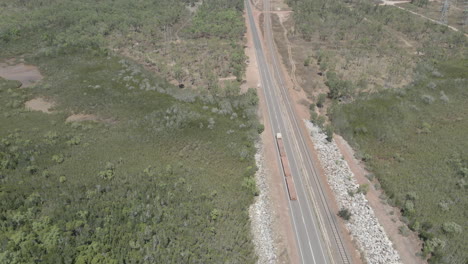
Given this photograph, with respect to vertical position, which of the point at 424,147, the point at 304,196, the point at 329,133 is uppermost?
the point at 329,133

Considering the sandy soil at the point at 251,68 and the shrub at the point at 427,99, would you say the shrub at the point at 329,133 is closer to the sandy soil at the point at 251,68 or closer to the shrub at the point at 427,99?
the sandy soil at the point at 251,68

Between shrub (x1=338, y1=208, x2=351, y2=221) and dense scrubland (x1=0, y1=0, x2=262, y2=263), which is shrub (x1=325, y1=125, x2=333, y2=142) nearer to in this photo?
dense scrubland (x1=0, y1=0, x2=262, y2=263)

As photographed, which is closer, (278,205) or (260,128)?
(278,205)

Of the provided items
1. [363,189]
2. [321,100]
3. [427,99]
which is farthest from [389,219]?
[427,99]

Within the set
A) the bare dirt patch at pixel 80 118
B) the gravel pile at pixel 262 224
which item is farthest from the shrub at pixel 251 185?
the bare dirt patch at pixel 80 118

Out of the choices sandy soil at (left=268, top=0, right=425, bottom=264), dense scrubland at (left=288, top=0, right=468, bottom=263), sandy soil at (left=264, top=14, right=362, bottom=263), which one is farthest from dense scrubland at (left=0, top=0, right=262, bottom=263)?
dense scrubland at (left=288, top=0, right=468, bottom=263)

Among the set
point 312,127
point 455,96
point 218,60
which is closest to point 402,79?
point 455,96

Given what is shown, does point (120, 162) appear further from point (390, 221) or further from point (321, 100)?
point (321, 100)

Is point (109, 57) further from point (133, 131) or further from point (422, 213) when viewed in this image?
point (422, 213)
